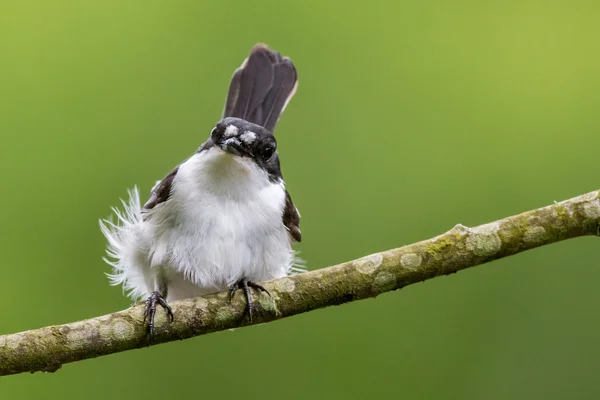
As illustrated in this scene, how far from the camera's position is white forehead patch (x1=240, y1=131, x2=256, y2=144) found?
3.07 meters

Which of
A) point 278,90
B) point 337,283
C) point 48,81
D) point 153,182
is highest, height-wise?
point 48,81

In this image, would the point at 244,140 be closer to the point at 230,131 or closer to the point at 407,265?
the point at 230,131

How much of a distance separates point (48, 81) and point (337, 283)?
233 cm

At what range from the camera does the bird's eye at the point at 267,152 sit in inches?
125

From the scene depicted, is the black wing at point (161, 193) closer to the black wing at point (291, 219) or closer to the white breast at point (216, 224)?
the white breast at point (216, 224)

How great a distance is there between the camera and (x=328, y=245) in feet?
13.9

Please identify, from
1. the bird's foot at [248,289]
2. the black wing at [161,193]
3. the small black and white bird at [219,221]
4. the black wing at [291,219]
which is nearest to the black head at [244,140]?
the small black and white bird at [219,221]

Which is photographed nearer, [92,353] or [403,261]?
[92,353]

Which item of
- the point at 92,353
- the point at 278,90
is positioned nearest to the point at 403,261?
the point at 92,353

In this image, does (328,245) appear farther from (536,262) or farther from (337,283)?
(337,283)

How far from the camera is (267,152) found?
320cm

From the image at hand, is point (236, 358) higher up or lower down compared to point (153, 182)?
lower down

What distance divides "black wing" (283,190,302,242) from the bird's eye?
196 mm

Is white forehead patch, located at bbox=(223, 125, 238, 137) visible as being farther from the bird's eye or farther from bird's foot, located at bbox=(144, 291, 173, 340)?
bird's foot, located at bbox=(144, 291, 173, 340)
